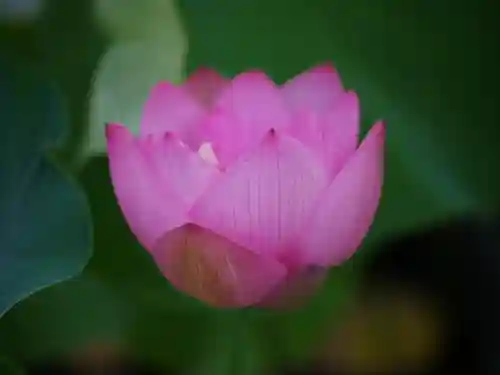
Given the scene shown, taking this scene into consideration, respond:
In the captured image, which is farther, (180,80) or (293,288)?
(180,80)

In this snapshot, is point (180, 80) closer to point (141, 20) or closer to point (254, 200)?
point (141, 20)

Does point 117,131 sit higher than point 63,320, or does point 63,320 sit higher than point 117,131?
point 117,131

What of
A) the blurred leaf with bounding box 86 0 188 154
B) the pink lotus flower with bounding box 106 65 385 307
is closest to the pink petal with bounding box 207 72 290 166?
the pink lotus flower with bounding box 106 65 385 307

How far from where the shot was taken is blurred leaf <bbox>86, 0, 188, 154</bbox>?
567mm

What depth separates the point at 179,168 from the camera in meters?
0.40

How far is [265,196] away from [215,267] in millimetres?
34

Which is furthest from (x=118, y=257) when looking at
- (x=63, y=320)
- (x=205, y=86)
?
(x=205, y=86)

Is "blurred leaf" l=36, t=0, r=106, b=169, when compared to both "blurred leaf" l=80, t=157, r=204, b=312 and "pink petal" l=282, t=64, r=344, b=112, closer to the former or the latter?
"blurred leaf" l=80, t=157, r=204, b=312

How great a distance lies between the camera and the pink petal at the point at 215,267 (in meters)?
0.39

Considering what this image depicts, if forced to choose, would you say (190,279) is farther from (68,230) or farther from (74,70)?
(74,70)

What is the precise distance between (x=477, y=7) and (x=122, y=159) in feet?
0.96

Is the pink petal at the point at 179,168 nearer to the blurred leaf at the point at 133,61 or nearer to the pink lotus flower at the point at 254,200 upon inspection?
the pink lotus flower at the point at 254,200

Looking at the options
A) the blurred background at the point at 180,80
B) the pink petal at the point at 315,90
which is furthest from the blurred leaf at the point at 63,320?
the pink petal at the point at 315,90

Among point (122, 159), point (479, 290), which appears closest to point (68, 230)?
point (122, 159)
